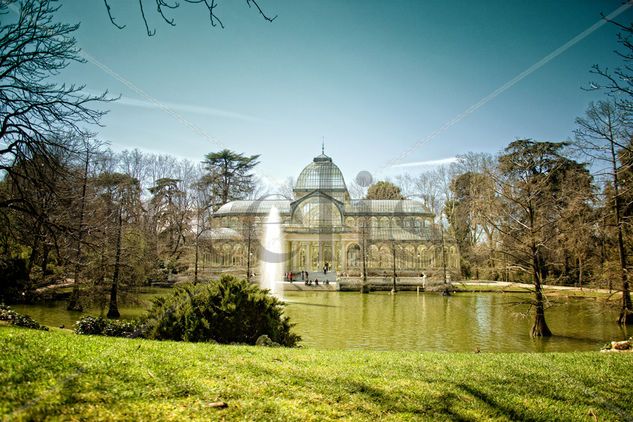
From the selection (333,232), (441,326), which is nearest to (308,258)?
(333,232)

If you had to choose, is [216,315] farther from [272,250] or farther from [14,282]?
[272,250]

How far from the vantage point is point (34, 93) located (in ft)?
26.1

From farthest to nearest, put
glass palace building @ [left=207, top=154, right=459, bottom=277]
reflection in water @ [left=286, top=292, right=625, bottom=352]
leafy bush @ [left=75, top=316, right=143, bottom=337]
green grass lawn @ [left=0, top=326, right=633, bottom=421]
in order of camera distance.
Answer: glass palace building @ [left=207, top=154, right=459, bottom=277] < reflection in water @ [left=286, top=292, right=625, bottom=352] < leafy bush @ [left=75, top=316, right=143, bottom=337] < green grass lawn @ [left=0, top=326, right=633, bottom=421]

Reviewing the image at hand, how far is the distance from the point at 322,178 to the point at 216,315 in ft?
119

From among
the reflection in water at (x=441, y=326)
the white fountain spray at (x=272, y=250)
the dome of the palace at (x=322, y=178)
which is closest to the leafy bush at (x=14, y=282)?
the reflection in water at (x=441, y=326)

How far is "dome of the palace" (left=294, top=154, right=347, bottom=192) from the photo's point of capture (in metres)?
43.9

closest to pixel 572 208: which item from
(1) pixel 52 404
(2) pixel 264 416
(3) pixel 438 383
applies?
(3) pixel 438 383

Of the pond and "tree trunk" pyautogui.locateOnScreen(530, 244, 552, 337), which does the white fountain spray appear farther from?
"tree trunk" pyautogui.locateOnScreen(530, 244, 552, 337)

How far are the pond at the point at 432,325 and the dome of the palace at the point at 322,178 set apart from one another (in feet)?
75.6

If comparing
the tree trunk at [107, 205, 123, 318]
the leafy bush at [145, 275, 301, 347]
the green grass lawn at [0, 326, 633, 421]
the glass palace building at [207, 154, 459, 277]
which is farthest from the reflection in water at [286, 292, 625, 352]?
the glass palace building at [207, 154, 459, 277]

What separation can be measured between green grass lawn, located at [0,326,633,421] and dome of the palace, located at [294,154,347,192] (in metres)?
38.0

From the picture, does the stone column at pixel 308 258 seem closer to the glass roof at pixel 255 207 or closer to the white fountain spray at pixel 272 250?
the white fountain spray at pixel 272 250

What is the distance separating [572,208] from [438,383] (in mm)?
12412

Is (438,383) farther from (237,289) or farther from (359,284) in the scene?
(359,284)
